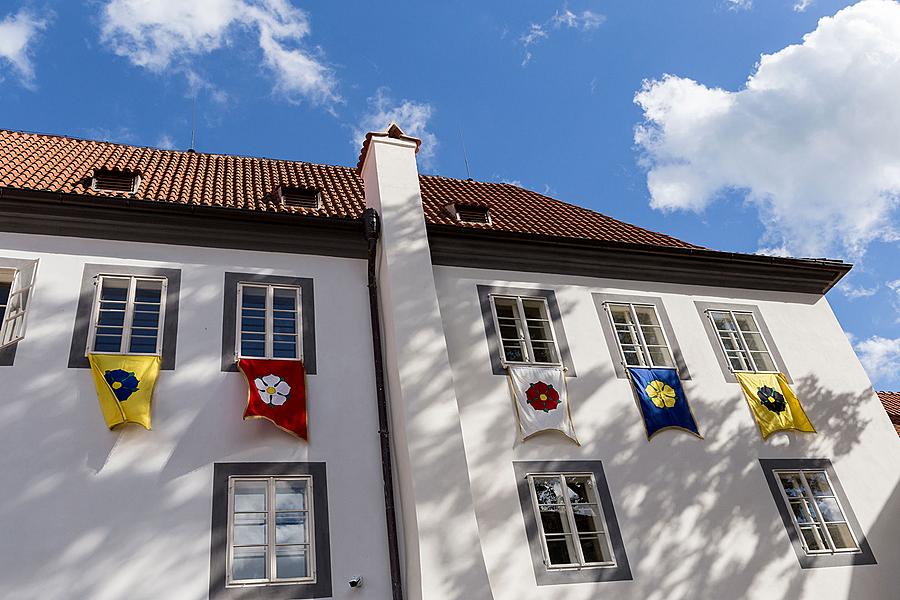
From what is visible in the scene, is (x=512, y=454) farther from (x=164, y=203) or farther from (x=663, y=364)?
(x=164, y=203)

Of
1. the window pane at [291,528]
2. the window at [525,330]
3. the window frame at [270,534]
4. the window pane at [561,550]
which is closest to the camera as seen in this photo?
the window frame at [270,534]

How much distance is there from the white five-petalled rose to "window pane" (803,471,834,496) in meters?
8.93

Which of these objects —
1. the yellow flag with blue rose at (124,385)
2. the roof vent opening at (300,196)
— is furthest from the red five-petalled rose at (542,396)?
the yellow flag with blue rose at (124,385)

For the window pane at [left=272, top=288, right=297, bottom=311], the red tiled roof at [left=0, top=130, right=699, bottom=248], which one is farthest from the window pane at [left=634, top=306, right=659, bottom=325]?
the window pane at [left=272, top=288, right=297, bottom=311]

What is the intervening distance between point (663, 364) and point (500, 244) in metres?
3.67

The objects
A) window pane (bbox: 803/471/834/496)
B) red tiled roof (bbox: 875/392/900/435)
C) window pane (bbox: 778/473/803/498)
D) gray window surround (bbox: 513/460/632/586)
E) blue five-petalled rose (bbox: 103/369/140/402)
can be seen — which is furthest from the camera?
red tiled roof (bbox: 875/392/900/435)

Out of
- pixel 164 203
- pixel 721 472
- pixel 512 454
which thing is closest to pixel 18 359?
pixel 164 203

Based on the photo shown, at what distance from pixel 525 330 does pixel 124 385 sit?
643cm

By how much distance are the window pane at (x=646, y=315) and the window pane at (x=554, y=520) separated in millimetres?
4382

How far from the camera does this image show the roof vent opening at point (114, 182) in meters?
12.9

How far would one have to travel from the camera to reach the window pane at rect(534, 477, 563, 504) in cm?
1117

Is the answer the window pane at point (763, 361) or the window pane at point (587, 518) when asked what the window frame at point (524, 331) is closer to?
the window pane at point (587, 518)

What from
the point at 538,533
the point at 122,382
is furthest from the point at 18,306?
the point at 538,533

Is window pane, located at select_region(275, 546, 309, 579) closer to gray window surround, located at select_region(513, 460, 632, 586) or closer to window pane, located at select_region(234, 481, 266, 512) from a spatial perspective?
window pane, located at select_region(234, 481, 266, 512)
